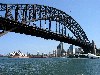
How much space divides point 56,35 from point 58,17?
12.8m

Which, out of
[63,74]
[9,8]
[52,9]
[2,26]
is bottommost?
[63,74]

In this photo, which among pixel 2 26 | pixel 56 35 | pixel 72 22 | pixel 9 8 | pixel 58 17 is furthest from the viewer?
pixel 72 22

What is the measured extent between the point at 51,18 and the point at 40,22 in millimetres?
15029

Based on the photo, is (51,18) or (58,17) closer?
(51,18)

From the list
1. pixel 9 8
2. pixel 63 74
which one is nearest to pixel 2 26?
pixel 9 8

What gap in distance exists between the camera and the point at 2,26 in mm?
66188

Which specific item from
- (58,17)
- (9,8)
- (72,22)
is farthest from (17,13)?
(72,22)

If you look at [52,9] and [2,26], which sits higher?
[52,9]

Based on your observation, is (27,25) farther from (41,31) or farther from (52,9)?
(52,9)

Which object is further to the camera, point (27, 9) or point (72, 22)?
point (72, 22)

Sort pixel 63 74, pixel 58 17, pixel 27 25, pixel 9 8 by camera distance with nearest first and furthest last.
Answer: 1. pixel 63 74
2. pixel 9 8
3. pixel 27 25
4. pixel 58 17

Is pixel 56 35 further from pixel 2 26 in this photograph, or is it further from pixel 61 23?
pixel 2 26

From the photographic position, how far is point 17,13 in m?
74.6

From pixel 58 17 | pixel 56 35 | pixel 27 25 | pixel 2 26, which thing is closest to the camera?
pixel 2 26
